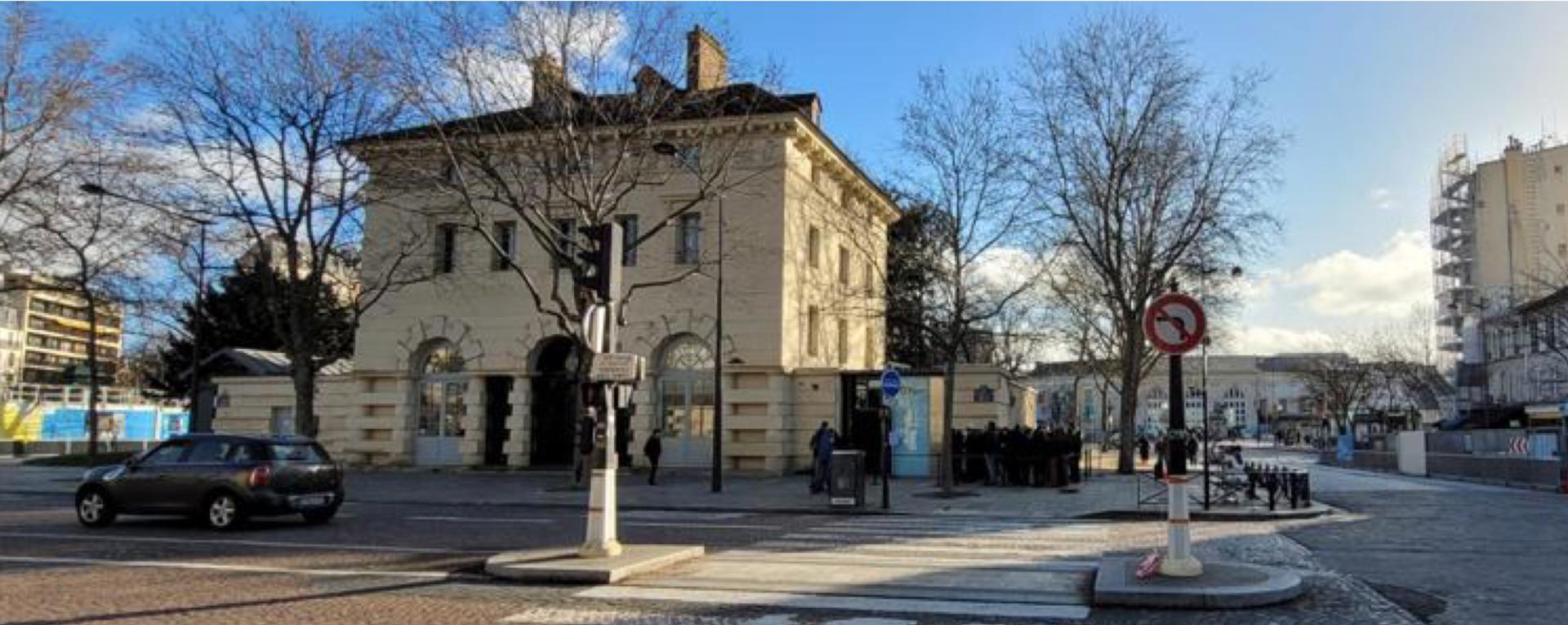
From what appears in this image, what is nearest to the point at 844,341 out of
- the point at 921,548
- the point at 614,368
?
the point at 921,548

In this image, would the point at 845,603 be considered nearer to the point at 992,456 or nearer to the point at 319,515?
the point at 319,515

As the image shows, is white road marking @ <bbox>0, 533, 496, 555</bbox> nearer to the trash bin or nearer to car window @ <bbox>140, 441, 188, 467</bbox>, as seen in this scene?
car window @ <bbox>140, 441, 188, 467</bbox>

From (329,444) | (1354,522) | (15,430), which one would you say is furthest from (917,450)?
(15,430)

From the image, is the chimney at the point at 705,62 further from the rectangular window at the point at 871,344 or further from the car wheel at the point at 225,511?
the rectangular window at the point at 871,344

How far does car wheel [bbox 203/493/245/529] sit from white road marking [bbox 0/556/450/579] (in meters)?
3.41

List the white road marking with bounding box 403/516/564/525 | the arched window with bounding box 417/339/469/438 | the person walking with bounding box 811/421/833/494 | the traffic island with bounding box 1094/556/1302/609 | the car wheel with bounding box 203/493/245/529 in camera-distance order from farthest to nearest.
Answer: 1. the arched window with bounding box 417/339/469/438
2. the person walking with bounding box 811/421/833/494
3. the white road marking with bounding box 403/516/564/525
4. the car wheel with bounding box 203/493/245/529
5. the traffic island with bounding box 1094/556/1302/609

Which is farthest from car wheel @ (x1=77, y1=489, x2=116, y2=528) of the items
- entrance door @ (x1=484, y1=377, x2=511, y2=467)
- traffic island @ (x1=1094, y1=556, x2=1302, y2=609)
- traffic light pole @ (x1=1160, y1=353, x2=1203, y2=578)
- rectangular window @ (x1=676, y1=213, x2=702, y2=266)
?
rectangular window @ (x1=676, y1=213, x2=702, y2=266)

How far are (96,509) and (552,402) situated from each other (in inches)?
790

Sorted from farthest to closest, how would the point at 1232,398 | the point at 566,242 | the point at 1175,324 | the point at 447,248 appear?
the point at 1232,398
the point at 447,248
the point at 566,242
the point at 1175,324

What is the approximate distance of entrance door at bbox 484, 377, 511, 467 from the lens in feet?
124

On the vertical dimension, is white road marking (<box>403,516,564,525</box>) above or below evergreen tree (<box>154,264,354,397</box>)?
below

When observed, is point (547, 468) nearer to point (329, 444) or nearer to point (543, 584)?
point (329, 444)

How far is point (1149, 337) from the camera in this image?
11141mm

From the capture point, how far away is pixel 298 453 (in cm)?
1833
